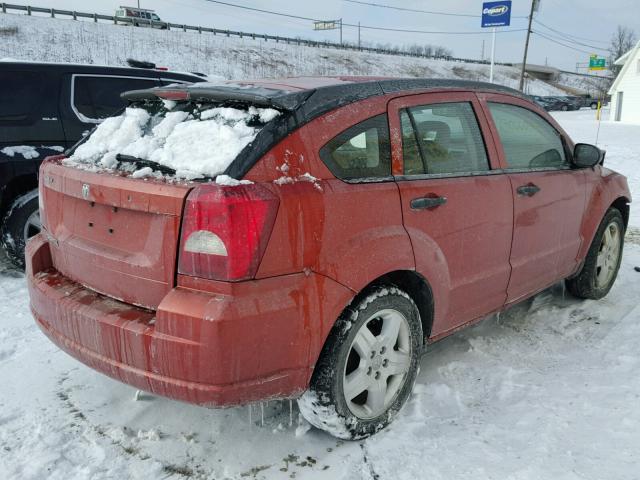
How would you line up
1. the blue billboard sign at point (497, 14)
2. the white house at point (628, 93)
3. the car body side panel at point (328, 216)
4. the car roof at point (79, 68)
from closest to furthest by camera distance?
the car body side panel at point (328, 216) < the car roof at point (79, 68) < the blue billboard sign at point (497, 14) < the white house at point (628, 93)

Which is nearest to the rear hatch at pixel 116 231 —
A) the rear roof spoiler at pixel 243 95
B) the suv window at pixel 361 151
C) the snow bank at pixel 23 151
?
the rear roof spoiler at pixel 243 95

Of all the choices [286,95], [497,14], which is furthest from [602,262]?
[497,14]

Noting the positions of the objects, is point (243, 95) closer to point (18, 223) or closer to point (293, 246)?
point (293, 246)

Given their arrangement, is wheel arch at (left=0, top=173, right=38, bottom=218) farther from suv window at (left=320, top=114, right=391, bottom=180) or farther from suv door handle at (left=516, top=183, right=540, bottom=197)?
suv door handle at (left=516, top=183, right=540, bottom=197)

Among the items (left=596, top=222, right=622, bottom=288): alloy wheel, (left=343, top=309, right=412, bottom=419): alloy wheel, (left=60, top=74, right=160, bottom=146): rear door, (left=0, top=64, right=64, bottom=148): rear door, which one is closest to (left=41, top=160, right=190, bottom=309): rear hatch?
(left=343, top=309, right=412, bottom=419): alloy wheel

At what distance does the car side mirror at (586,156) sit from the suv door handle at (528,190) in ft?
2.18

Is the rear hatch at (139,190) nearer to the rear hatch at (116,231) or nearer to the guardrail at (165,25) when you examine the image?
the rear hatch at (116,231)

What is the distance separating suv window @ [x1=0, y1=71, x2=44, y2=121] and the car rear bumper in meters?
3.27

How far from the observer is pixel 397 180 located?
262 centimetres

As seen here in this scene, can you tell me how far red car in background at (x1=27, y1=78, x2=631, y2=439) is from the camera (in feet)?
6.84

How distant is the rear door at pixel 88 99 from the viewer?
523 cm

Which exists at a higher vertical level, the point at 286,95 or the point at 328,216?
the point at 286,95

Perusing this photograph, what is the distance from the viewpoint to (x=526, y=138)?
11.8 feet

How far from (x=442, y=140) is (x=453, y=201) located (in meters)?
0.36
